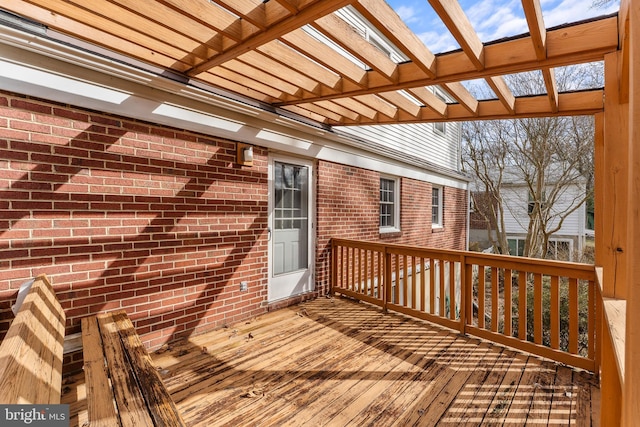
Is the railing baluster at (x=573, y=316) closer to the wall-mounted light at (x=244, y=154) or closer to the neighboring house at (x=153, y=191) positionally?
the neighboring house at (x=153, y=191)

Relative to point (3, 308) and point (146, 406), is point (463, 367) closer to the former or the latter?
point (146, 406)

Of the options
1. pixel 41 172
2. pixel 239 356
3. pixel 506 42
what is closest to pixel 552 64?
pixel 506 42

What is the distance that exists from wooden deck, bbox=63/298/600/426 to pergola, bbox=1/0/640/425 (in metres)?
0.76

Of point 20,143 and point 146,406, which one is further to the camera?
point 20,143

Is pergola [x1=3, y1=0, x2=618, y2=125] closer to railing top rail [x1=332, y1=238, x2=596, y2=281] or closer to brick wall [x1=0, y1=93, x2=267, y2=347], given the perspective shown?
brick wall [x1=0, y1=93, x2=267, y2=347]

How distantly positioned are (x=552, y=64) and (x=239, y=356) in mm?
3644

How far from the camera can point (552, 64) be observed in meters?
2.38

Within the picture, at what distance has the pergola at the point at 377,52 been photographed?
1890mm

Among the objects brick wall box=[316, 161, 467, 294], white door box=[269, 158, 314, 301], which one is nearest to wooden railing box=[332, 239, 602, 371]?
brick wall box=[316, 161, 467, 294]

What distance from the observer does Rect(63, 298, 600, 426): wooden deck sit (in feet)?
7.34

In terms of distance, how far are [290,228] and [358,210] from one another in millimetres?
1691

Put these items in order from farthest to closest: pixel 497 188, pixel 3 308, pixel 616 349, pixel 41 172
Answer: pixel 497 188 → pixel 41 172 → pixel 3 308 → pixel 616 349

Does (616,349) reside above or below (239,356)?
above

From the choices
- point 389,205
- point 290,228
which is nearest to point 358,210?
point 389,205
